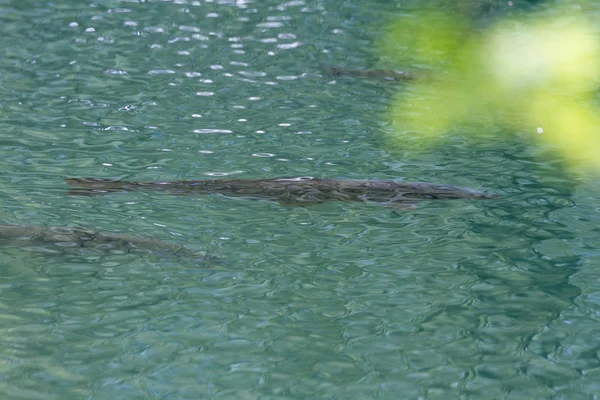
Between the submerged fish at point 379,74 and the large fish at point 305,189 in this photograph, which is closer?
the large fish at point 305,189

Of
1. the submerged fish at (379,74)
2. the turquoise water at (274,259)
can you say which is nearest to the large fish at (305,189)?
the turquoise water at (274,259)

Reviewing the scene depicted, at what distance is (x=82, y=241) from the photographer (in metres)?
5.61

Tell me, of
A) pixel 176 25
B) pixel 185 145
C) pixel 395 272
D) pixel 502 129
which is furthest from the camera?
pixel 176 25

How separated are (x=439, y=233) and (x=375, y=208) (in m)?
0.53

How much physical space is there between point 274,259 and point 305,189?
98 centimetres

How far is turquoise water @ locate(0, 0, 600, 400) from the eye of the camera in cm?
440

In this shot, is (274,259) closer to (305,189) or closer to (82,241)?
(305,189)

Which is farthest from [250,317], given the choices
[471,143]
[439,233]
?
[471,143]

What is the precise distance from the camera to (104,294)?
5.11 meters

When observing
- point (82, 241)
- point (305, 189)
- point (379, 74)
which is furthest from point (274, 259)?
point (379, 74)

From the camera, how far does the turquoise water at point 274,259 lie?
4.40m

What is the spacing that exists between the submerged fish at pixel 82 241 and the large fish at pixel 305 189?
0.84m

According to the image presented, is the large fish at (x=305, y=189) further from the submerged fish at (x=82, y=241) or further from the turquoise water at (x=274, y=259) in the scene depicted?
the submerged fish at (x=82, y=241)

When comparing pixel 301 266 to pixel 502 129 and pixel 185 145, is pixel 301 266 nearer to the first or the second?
pixel 185 145
